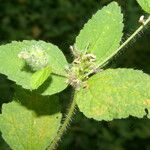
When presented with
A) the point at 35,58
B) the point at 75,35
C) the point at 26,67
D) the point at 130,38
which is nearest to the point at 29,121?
the point at 26,67

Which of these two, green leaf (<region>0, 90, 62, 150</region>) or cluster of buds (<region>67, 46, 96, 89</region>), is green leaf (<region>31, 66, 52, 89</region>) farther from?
green leaf (<region>0, 90, 62, 150</region>)

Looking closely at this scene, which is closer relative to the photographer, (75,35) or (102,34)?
(102,34)

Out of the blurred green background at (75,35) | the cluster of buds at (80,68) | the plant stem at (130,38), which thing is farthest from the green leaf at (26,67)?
the blurred green background at (75,35)

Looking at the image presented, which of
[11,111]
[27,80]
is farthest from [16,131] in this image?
[27,80]

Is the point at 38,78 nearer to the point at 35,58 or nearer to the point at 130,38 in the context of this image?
the point at 35,58

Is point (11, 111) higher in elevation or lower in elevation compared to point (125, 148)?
higher

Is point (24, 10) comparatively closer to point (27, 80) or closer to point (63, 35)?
point (63, 35)
